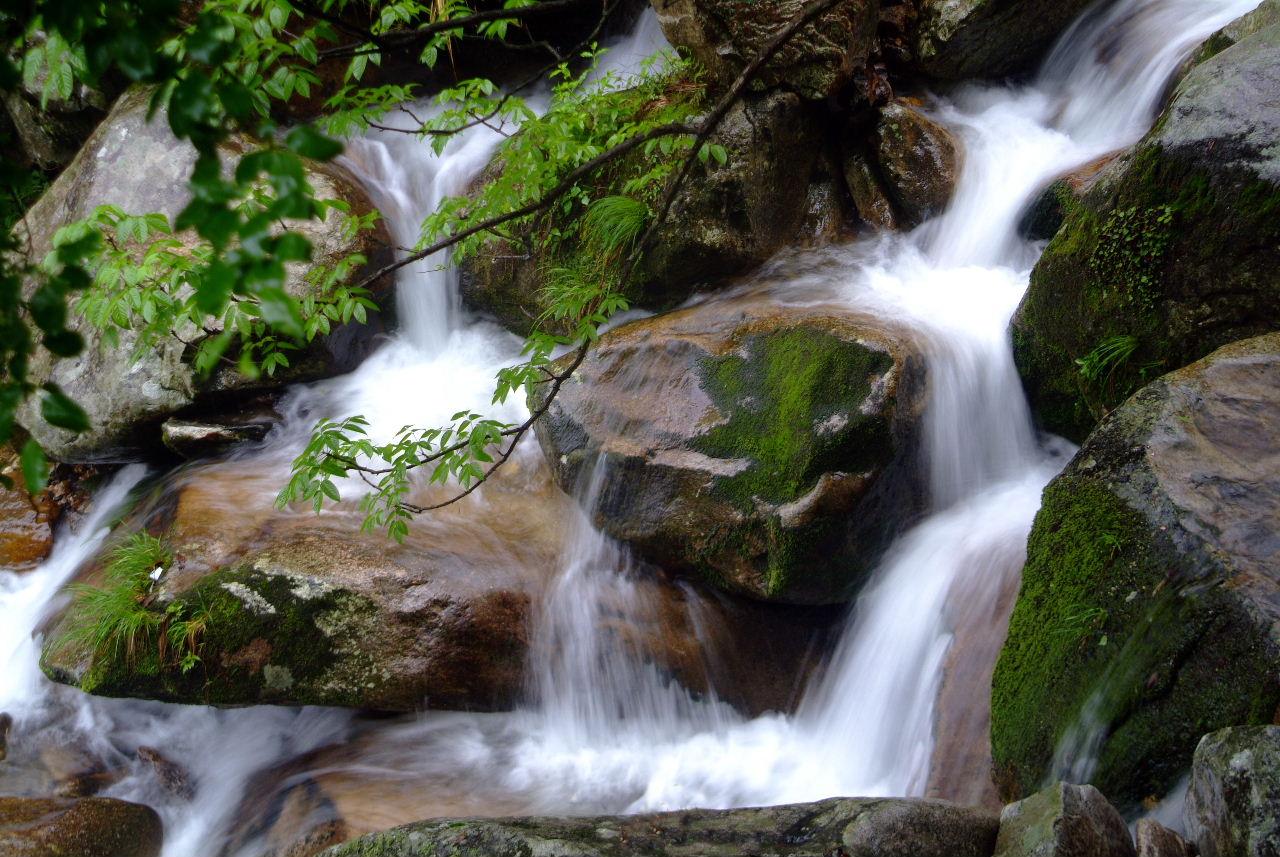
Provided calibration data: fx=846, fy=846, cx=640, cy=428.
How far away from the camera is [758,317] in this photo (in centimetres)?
505

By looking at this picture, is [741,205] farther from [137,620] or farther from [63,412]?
[63,412]

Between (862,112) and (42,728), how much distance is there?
6.72 m

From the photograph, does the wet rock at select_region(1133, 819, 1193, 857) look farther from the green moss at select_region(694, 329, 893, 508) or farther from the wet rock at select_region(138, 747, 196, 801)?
the wet rock at select_region(138, 747, 196, 801)

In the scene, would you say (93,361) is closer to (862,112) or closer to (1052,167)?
(862,112)

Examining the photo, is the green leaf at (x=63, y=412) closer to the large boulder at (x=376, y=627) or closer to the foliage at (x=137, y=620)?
the large boulder at (x=376, y=627)

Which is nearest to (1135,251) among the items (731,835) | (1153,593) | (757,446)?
(1153,593)

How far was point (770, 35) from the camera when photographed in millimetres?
5367

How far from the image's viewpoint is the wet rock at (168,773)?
479 cm

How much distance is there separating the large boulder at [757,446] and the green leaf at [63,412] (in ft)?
11.7

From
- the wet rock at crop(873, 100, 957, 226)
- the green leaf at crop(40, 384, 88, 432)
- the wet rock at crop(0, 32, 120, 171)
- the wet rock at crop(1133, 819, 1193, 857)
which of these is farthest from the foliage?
the wet rock at crop(873, 100, 957, 226)

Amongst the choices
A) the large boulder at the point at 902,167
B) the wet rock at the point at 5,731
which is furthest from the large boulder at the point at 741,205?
the wet rock at the point at 5,731

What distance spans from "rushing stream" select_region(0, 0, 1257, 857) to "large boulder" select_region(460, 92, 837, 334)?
31 centimetres

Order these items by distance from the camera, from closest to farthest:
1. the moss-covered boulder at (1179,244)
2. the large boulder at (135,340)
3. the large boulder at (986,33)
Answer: the moss-covered boulder at (1179,244), the large boulder at (135,340), the large boulder at (986,33)

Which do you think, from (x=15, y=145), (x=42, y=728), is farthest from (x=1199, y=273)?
(x=15, y=145)
